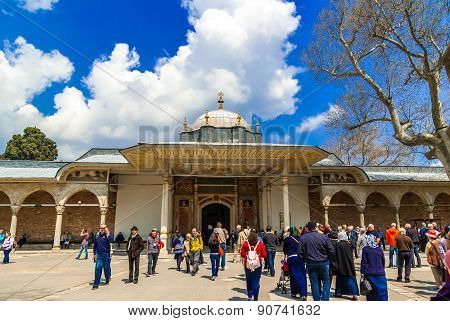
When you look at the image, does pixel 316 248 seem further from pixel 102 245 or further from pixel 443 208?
pixel 443 208

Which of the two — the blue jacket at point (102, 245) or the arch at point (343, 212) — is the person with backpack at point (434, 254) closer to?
the blue jacket at point (102, 245)

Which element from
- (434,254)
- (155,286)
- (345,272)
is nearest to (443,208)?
(434,254)

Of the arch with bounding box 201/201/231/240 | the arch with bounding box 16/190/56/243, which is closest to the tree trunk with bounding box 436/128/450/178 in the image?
the arch with bounding box 201/201/231/240

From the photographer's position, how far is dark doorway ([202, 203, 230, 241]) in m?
20.4

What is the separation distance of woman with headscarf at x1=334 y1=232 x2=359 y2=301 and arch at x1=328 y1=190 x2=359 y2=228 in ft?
48.4

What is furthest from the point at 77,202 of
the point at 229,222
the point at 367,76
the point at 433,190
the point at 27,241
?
the point at 433,190

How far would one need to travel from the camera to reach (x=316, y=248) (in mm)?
5402

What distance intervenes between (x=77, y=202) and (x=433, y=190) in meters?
22.7

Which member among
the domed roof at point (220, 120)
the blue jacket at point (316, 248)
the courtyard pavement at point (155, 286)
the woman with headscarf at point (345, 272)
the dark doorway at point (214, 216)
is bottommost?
the courtyard pavement at point (155, 286)

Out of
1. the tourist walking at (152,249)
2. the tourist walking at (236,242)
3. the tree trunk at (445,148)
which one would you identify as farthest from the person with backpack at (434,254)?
the tourist walking at (152,249)

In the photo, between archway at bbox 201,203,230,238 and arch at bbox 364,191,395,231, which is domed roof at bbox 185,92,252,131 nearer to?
archway at bbox 201,203,230,238

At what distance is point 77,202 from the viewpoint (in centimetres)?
1933

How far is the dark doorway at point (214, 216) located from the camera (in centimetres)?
2036

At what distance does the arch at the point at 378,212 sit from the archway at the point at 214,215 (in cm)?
937
